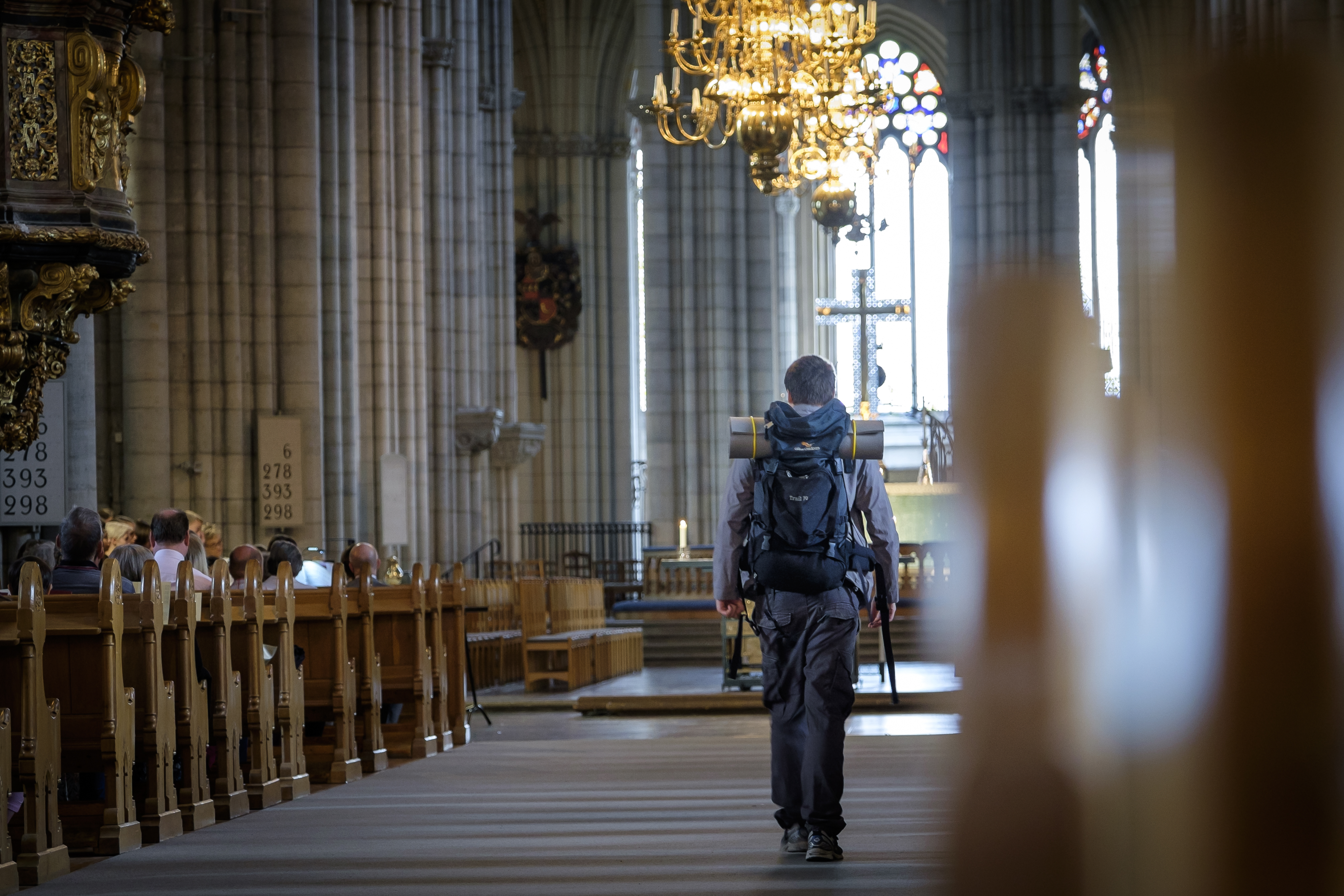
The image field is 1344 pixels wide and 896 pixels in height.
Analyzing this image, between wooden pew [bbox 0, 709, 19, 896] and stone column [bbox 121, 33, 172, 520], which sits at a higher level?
stone column [bbox 121, 33, 172, 520]

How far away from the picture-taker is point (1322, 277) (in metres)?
0.56

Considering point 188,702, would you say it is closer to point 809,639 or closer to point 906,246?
point 809,639

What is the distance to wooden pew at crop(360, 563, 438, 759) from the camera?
9102 mm

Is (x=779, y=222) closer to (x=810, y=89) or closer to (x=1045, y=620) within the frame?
(x=810, y=89)

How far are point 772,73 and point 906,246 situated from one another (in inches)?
834

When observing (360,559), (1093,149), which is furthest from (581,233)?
(360,559)

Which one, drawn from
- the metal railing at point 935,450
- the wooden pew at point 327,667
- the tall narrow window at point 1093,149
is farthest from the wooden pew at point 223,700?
the tall narrow window at point 1093,149

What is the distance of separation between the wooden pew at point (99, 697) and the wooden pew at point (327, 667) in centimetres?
196

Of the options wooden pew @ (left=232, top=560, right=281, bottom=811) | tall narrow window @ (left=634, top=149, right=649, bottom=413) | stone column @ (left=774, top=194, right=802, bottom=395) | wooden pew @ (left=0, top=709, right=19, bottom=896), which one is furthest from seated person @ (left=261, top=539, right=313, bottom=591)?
tall narrow window @ (left=634, top=149, right=649, bottom=413)

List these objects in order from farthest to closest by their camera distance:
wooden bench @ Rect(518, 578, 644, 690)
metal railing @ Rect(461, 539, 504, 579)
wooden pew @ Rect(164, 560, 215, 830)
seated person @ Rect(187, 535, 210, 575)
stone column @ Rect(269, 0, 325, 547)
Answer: metal railing @ Rect(461, 539, 504, 579), wooden bench @ Rect(518, 578, 644, 690), stone column @ Rect(269, 0, 325, 547), seated person @ Rect(187, 535, 210, 575), wooden pew @ Rect(164, 560, 215, 830)

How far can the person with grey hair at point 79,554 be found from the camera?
268 inches

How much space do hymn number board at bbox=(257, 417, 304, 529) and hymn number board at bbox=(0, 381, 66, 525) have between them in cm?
404

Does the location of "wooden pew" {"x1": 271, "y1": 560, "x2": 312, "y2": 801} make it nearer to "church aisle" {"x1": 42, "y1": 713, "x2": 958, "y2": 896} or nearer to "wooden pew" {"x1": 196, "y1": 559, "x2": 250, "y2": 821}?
"church aisle" {"x1": 42, "y1": 713, "x2": 958, "y2": 896}

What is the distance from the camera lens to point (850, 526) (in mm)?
4590
